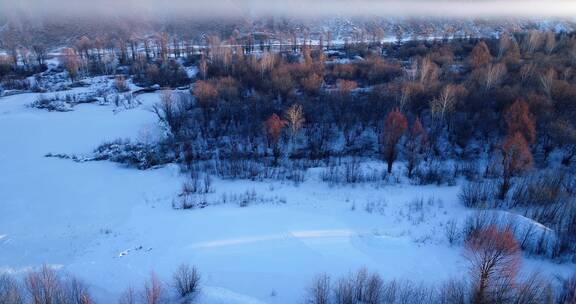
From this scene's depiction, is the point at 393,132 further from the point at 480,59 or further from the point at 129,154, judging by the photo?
the point at 480,59

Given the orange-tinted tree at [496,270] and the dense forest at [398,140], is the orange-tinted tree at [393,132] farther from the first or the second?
the orange-tinted tree at [496,270]

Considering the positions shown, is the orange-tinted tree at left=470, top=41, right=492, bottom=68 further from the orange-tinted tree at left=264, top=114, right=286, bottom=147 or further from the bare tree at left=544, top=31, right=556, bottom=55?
the orange-tinted tree at left=264, top=114, right=286, bottom=147

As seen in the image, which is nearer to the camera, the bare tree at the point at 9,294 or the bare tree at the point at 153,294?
the bare tree at the point at 9,294

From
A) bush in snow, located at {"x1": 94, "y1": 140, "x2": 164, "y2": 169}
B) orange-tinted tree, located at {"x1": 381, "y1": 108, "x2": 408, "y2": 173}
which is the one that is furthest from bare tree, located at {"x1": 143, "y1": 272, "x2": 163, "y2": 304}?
orange-tinted tree, located at {"x1": 381, "y1": 108, "x2": 408, "y2": 173}

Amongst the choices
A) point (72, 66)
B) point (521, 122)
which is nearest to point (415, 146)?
point (521, 122)

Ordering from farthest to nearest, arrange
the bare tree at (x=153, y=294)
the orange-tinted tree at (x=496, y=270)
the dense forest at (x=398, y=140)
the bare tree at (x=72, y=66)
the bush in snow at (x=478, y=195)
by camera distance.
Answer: the bare tree at (x=72, y=66) → the bush in snow at (x=478, y=195) → the dense forest at (x=398, y=140) → the bare tree at (x=153, y=294) → the orange-tinted tree at (x=496, y=270)

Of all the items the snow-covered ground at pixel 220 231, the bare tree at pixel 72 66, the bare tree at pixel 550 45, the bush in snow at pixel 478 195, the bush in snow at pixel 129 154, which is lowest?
the snow-covered ground at pixel 220 231

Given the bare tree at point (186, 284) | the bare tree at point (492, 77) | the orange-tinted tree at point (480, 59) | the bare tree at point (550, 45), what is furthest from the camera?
the bare tree at point (550, 45)

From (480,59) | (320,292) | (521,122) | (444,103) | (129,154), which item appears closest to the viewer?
(320,292)

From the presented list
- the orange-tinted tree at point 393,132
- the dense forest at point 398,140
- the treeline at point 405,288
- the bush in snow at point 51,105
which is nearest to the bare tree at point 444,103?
the dense forest at point 398,140
